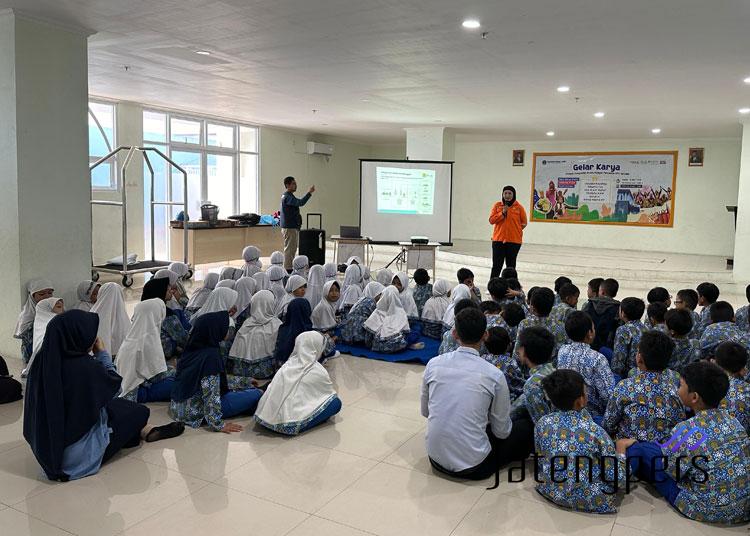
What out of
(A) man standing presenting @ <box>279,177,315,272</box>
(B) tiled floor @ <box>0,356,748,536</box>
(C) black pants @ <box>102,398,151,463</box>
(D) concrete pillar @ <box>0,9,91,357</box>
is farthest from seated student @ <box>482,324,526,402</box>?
(A) man standing presenting @ <box>279,177,315,272</box>

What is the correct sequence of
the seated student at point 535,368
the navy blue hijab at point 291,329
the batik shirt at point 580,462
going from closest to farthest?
the batik shirt at point 580,462 → the seated student at point 535,368 → the navy blue hijab at point 291,329

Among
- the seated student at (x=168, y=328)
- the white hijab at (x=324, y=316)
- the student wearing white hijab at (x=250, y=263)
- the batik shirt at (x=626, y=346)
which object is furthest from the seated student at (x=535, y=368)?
the student wearing white hijab at (x=250, y=263)

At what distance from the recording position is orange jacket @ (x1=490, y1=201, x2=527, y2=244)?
7.98 metres

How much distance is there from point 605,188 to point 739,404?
1219 cm

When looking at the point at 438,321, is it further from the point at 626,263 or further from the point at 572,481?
the point at 626,263

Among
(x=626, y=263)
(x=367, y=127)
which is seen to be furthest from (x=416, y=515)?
(x=367, y=127)

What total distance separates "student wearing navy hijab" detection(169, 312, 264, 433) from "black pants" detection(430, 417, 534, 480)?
53.4 inches

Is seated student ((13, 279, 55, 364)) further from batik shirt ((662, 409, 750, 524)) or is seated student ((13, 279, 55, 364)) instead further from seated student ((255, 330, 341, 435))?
batik shirt ((662, 409, 750, 524))

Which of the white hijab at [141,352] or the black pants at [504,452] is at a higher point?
the white hijab at [141,352]

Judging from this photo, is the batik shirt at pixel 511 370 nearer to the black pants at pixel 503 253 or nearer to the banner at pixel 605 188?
the black pants at pixel 503 253

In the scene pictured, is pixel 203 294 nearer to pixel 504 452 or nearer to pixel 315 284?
pixel 315 284

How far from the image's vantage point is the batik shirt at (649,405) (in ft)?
10.2

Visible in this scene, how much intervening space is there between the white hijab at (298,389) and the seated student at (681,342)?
2225mm

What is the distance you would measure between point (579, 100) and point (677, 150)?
6264 mm
